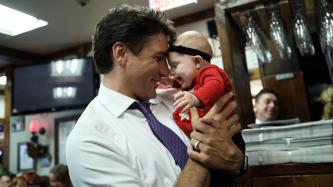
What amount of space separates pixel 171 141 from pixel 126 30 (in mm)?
476

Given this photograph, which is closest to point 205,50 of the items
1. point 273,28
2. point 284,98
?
point 273,28

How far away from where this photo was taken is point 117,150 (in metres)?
A: 1.02

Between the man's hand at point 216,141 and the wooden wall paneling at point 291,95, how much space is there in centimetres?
104

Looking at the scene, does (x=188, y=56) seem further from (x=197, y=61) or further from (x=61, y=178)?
(x=61, y=178)

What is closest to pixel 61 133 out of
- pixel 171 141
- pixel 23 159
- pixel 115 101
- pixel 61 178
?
pixel 23 159

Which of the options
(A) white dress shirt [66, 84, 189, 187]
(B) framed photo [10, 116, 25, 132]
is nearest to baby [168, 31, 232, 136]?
(A) white dress shirt [66, 84, 189, 187]

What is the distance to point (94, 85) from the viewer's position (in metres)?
4.00

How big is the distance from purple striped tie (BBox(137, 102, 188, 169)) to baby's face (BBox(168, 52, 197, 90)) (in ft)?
0.86

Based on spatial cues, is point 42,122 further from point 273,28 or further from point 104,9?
point 273,28

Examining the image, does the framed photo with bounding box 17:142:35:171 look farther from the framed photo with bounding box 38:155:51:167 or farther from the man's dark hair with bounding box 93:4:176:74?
the man's dark hair with bounding box 93:4:176:74

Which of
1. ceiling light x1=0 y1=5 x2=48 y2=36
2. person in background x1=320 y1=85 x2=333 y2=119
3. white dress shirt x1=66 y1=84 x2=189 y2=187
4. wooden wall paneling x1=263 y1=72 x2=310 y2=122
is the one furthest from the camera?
ceiling light x1=0 y1=5 x2=48 y2=36

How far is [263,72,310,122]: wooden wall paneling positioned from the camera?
201 cm

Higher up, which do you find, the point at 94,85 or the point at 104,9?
the point at 104,9

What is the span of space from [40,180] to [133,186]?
12.6 ft
